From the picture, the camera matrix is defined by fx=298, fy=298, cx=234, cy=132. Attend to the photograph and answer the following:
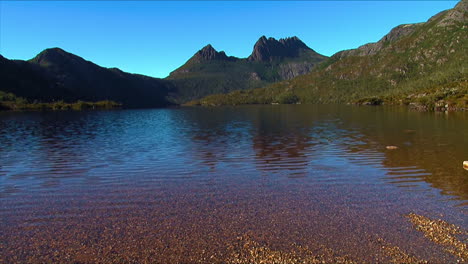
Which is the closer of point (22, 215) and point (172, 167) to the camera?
point (22, 215)

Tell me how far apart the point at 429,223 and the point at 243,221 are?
1085cm

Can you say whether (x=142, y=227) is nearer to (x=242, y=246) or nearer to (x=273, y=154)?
(x=242, y=246)

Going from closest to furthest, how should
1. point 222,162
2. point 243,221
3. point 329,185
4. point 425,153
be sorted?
point 243,221 < point 329,185 < point 222,162 < point 425,153

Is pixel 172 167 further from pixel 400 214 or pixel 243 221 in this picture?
pixel 400 214

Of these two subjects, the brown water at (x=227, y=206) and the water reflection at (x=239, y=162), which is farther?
the water reflection at (x=239, y=162)

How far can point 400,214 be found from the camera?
19.0m

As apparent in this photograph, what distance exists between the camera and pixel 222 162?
37531mm

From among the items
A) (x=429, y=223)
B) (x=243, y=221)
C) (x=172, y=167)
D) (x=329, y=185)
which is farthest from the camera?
(x=172, y=167)

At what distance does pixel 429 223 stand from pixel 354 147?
101ft

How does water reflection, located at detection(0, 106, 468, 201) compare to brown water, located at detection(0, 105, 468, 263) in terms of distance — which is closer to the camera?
brown water, located at detection(0, 105, 468, 263)

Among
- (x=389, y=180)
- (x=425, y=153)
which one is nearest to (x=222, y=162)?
(x=389, y=180)

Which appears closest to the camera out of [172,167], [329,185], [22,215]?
[22,215]

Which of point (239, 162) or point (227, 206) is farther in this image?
point (239, 162)

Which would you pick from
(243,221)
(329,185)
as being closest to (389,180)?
(329,185)
